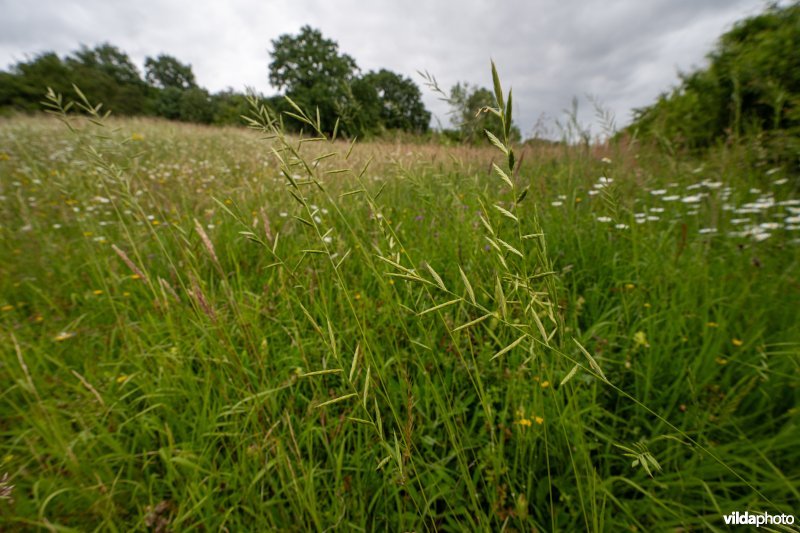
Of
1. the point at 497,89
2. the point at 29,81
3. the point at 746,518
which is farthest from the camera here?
the point at 29,81

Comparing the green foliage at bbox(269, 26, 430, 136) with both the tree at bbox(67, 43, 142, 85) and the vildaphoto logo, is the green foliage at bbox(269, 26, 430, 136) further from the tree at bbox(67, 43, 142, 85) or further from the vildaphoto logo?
the tree at bbox(67, 43, 142, 85)

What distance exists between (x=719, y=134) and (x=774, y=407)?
5.46 meters

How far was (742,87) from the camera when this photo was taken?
373cm

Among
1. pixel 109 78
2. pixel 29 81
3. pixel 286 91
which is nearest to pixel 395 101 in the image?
pixel 286 91

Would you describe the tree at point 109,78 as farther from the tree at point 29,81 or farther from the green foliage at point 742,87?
the green foliage at point 742,87

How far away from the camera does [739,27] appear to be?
4824 mm

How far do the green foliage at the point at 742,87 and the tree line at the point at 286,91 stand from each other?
2858 mm

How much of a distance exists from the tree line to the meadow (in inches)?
20.2

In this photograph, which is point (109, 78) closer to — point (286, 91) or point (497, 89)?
point (286, 91)

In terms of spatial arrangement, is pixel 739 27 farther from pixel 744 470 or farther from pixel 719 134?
pixel 744 470

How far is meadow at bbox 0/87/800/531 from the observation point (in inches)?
35.0

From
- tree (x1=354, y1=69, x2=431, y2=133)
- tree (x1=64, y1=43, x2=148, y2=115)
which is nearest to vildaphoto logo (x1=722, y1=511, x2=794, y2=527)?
tree (x1=354, y1=69, x2=431, y2=133)

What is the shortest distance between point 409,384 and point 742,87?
5.34 m

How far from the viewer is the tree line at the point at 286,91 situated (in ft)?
7.09
